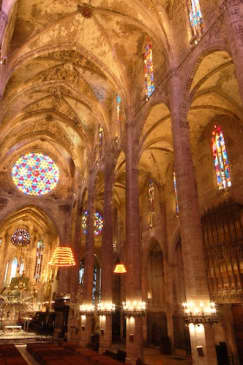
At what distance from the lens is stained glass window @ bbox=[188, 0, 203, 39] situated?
1160cm

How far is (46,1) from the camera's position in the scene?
1565 cm

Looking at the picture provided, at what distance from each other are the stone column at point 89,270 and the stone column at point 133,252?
19.5 feet

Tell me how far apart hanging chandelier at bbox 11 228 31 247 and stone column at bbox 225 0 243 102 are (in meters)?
33.1

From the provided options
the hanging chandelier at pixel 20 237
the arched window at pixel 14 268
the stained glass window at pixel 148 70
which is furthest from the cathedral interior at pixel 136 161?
the arched window at pixel 14 268

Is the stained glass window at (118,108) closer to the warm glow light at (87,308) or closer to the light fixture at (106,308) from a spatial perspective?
the light fixture at (106,308)

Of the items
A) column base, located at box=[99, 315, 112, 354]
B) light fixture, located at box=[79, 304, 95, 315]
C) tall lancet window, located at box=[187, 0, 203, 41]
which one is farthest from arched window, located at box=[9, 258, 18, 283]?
tall lancet window, located at box=[187, 0, 203, 41]

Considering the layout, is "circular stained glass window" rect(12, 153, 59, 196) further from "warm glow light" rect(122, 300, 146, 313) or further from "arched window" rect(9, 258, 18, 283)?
"warm glow light" rect(122, 300, 146, 313)

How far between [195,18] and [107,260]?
12.9 metres

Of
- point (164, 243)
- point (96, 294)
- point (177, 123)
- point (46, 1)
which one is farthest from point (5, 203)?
point (177, 123)

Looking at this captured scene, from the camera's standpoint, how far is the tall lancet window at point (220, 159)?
1526 centimetres

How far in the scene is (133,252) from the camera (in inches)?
548

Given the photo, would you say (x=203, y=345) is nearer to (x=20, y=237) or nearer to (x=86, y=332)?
(x=86, y=332)

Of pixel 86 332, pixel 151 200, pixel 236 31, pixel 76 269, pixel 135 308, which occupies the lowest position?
pixel 86 332

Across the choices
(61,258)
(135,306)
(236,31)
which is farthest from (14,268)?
(236,31)
